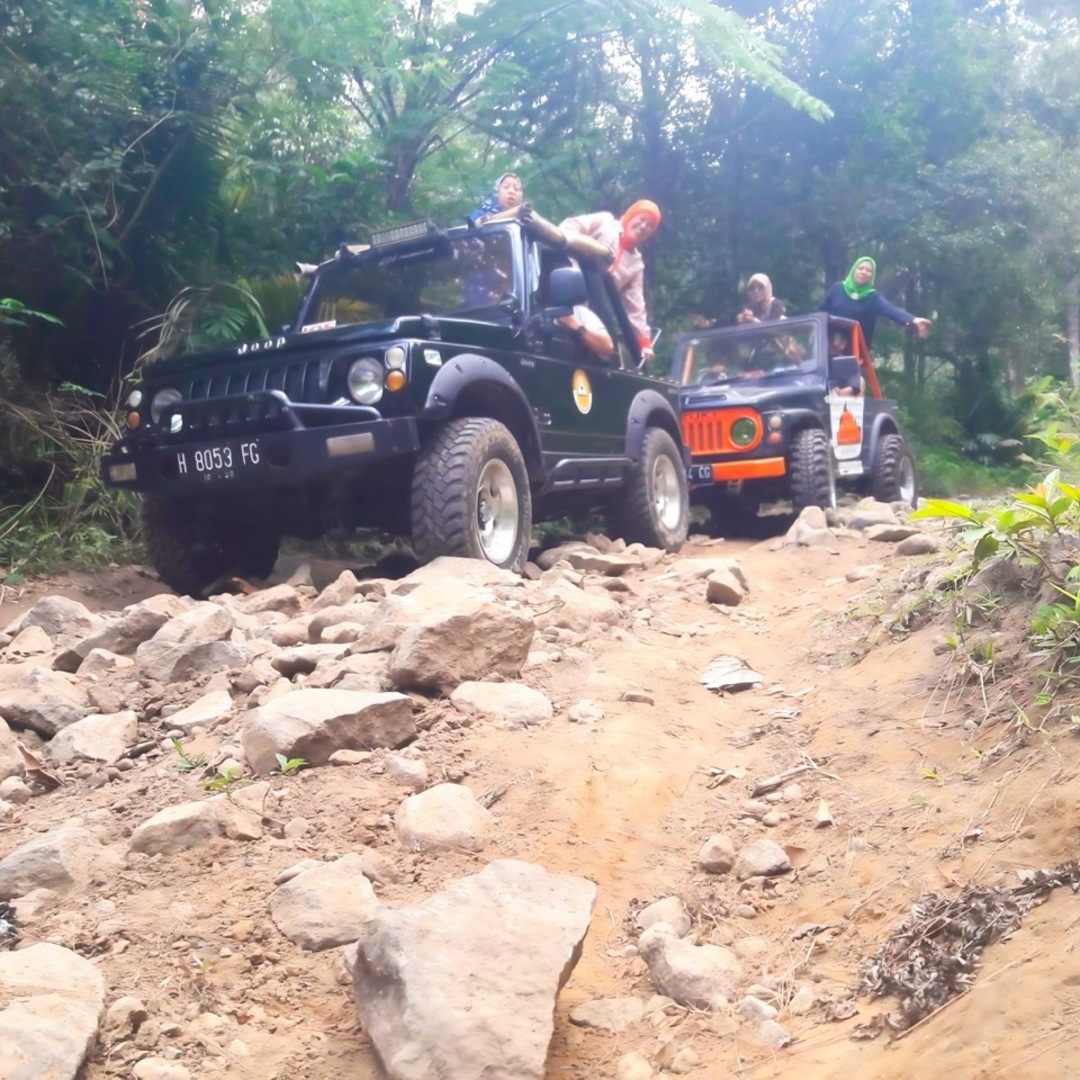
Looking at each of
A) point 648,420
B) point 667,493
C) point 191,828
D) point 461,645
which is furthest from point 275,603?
point 667,493

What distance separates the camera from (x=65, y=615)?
4594 mm

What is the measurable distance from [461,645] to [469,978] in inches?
60.3

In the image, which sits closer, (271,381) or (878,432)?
(271,381)

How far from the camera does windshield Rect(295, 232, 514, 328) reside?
6.04 meters

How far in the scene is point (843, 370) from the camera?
9.02 m

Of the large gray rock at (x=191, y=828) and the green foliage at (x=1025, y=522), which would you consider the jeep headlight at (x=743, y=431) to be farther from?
the large gray rock at (x=191, y=828)

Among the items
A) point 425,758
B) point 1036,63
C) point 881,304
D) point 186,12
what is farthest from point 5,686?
point 1036,63

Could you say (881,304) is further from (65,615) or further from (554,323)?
(65,615)

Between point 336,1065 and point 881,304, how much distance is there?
30.2 feet

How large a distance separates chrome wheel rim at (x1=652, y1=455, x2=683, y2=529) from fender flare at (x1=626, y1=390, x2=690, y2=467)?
0.22m

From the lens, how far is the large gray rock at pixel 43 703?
10.7 ft

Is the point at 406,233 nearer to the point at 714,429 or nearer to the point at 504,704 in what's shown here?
the point at 714,429

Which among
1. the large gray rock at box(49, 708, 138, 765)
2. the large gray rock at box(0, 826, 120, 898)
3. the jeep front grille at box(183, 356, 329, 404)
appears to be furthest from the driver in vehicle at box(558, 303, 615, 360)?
the large gray rock at box(0, 826, 120, 898)

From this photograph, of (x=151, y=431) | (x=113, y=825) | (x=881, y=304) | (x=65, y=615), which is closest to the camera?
(x=113, y=825)
